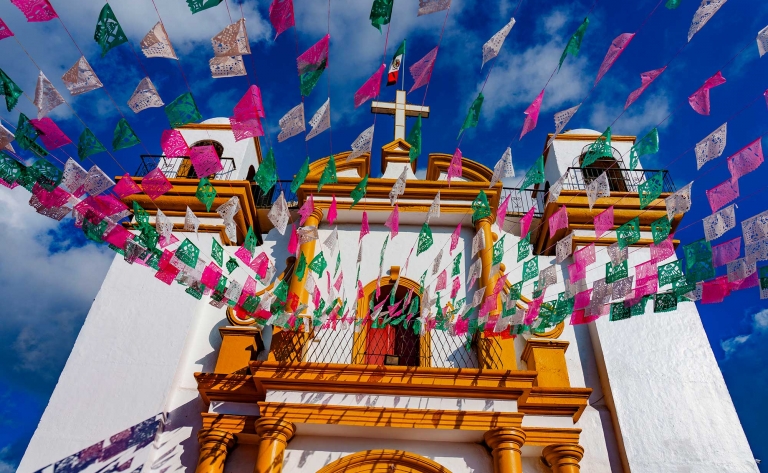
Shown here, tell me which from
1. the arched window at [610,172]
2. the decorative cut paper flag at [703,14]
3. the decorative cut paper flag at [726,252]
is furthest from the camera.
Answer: the arched window at [610,172]

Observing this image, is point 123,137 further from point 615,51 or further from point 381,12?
point 615,51

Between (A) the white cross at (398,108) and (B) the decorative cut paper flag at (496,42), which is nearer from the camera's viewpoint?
(B) the decorative cut paper flag at (496,42)

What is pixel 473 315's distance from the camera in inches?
316

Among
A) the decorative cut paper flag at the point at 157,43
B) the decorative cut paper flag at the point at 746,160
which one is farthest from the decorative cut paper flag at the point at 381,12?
the decorative cut paper flag at the point at 746,160

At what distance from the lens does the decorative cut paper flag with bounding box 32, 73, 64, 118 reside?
4641 millimetres

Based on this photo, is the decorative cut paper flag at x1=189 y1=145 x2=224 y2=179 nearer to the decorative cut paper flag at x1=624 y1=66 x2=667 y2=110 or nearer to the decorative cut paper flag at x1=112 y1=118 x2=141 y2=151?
the decorative cut paper flag at x1=112 y1=118 x2=141 y2=151

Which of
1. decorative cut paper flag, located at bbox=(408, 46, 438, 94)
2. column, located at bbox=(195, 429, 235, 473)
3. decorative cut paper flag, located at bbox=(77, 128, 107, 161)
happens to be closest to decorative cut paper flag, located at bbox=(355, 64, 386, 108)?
decorative cut paper flag, located at bbox=(408, 46, 438, 94)

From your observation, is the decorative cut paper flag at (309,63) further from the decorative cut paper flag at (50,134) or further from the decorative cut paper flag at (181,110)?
the decorative cut paper flag at (50,134)

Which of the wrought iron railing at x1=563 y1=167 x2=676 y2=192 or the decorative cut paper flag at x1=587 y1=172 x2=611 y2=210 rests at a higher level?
the wrought iron railing at x1=563 y1=167 x2=676 y2=192

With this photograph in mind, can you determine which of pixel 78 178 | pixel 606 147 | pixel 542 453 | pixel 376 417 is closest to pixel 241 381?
pixel 376 417

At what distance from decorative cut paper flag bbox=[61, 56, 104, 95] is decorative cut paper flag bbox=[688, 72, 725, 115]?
5.40 metres

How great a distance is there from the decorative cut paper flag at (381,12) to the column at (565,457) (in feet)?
17.8

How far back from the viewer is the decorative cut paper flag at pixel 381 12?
179 inches

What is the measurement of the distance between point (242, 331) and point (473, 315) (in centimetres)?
344
